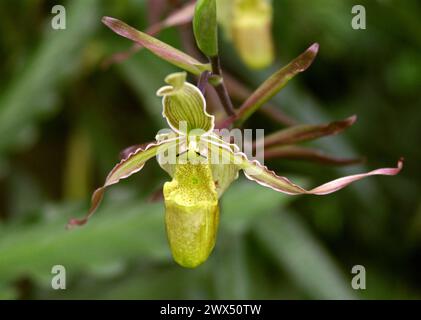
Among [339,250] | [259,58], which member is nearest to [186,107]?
[259,58]

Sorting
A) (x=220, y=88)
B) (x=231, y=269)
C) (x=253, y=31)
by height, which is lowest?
(x=231, y=269)

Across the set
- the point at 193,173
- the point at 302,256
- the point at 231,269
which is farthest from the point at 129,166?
the point at 302,256

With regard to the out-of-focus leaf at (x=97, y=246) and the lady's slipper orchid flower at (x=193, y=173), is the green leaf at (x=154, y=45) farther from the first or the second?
the out-of-focus leaf at (x=97, y=246)

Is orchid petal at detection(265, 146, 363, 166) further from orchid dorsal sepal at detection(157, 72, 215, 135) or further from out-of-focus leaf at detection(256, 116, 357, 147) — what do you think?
orchid dorsal sepal at detection(157, 72, 215, 135)

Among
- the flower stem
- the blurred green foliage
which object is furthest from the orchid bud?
the flower stem

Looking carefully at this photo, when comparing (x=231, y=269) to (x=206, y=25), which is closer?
(x=206, y=25)

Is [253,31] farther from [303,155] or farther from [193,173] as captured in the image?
[193,173]

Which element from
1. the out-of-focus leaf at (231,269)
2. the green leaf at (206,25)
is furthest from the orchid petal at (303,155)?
the out-of-focus leaf at (231,269)

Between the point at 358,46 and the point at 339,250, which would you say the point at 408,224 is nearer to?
the point at 339,250
